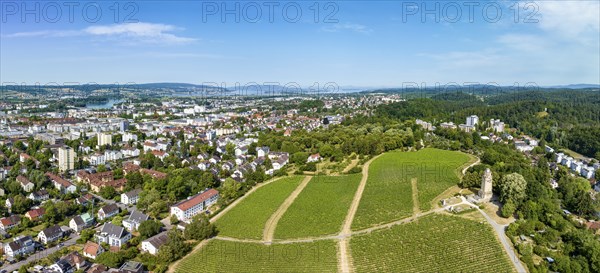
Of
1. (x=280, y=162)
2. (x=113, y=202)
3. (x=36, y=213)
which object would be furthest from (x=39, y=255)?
(x=280, y=162)

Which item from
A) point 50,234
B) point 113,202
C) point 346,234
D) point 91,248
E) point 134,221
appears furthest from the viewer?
point 113,202

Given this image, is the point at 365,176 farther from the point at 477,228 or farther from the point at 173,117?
the point at 173,117

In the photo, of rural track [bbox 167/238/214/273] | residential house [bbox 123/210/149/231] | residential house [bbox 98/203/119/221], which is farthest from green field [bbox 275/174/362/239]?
residential house [bbox 98/203/119/221]

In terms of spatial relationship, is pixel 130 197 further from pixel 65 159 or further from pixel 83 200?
pixel 65 159

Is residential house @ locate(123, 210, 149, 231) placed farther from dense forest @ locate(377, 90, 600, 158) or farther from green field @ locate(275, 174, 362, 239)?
dense forest @ locate(377, 90, 600, 158)

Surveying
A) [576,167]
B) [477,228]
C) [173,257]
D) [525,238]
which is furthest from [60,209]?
[576,167]

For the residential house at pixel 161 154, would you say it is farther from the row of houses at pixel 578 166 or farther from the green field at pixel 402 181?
the row of houses at pixel 578 166
